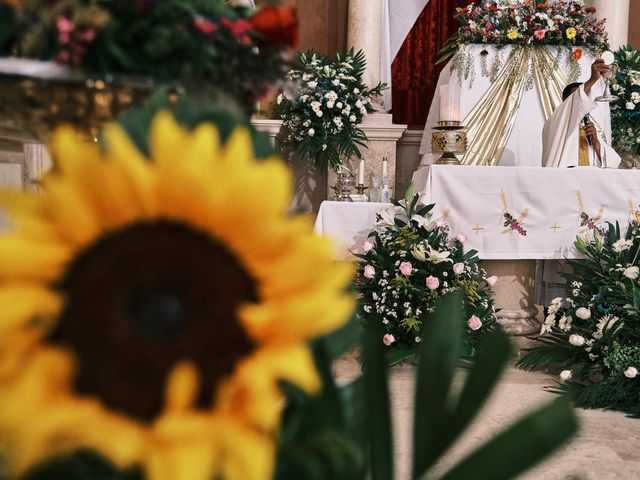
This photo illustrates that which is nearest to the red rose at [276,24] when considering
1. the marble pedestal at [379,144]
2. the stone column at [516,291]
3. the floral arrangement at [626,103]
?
the stone column at [516,291]

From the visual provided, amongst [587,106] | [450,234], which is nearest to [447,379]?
[450,234]

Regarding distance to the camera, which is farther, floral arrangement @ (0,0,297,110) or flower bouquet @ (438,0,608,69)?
flower bouquet @ (438,0,608,69)

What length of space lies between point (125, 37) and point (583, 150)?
432 centimetres

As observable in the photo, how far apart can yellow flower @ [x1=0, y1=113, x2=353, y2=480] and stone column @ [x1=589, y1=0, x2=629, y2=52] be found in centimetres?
612

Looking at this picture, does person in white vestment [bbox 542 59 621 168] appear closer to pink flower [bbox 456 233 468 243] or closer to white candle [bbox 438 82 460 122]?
white candle [bbox 438 82 460 122]

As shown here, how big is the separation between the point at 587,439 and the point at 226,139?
255 centimetres

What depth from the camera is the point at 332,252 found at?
0.26m

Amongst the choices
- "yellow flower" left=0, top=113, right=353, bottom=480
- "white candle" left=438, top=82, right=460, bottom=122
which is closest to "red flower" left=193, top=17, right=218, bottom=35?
"yellow flower" left=0, top=113, right=353, bottom=480

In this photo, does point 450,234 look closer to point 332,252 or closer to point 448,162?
point 448,162

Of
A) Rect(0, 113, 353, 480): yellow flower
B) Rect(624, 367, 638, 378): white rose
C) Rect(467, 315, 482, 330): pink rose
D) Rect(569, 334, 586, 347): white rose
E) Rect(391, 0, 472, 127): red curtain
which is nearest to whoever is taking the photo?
Rect(0, 113, 353, 480): yellow flower

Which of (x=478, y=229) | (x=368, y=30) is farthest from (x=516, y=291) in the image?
(x=368, y=30)

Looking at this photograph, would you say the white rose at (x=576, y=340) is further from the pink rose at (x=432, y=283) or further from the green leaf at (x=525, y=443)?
the green leaf at (x=525, y=443)

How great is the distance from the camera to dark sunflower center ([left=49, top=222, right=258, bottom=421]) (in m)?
0.24

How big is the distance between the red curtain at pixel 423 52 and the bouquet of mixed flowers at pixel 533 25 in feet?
4.06
